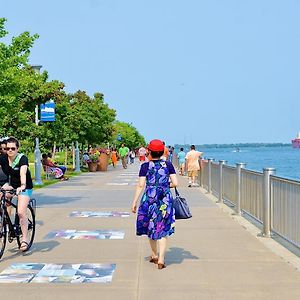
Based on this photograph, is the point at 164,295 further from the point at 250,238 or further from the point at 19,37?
the point at 19,37

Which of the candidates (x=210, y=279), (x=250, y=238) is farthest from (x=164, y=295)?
(x=250, y=238)

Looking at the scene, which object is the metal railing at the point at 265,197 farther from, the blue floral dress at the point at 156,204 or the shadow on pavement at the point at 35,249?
the shadow on pavement at the point at 35,249

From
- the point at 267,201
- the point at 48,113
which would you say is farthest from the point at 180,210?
the point at 48,113

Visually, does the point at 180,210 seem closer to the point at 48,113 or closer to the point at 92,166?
the point at 48,113

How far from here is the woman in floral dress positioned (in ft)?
25.6

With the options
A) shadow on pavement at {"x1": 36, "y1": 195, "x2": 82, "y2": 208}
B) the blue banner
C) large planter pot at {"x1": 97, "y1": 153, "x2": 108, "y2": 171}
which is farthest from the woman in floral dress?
large planter pot at {"x1": 97, "y1": 153, "x2": 108, "y2": 171}

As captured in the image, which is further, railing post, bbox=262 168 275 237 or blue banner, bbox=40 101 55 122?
blue banner, bbox=40 101 55 122

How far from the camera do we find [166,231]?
25.7 ft

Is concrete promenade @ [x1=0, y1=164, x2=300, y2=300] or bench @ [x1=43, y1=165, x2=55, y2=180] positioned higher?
bench @ [x1=43, y1=165, x2=55, y2=180]

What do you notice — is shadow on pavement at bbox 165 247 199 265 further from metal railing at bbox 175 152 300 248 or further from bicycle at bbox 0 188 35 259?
bicycle at bbox 0 188 35 259

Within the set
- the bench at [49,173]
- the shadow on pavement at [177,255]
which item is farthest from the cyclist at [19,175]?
the bench at [49,173]

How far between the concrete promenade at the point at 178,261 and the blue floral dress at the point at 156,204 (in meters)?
0.48

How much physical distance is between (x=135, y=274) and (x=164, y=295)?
3.49 feet

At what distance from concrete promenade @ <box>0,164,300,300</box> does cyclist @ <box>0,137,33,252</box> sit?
1.42ft
